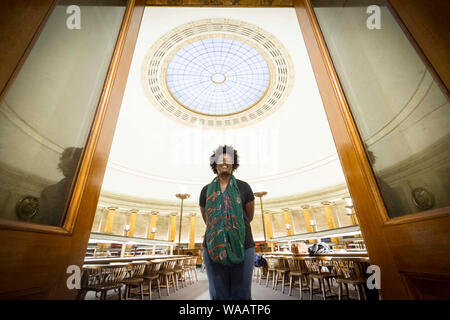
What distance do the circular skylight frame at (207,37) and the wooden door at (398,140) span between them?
5.29 meters

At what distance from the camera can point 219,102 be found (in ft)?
28.9

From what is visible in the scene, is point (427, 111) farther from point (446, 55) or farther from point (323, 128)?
point (323, 128)

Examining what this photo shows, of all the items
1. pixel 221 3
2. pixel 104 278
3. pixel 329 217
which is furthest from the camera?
pixel 329 217

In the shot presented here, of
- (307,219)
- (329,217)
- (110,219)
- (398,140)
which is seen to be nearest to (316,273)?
(398,140)

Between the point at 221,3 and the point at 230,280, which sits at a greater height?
the point at 221,3

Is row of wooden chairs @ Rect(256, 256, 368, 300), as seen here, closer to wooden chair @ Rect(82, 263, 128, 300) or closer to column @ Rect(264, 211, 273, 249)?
wooden chair @ Rect(82, 263, 128, 300)

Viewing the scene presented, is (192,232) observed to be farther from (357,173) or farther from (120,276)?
(357,173)

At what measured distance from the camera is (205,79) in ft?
26.1

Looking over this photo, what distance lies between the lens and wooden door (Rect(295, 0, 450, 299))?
2.82 feet

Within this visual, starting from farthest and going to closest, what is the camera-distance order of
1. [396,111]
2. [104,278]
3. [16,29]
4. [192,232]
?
1. [192,232]
2. [104,278]
3. [396,111]
4. [16,29]

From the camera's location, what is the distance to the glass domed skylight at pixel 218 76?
6.83 m

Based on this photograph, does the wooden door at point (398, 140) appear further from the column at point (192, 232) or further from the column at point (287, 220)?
the column at point (287, 220)

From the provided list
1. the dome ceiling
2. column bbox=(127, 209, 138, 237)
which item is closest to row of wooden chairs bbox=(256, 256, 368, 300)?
the dome ceiling

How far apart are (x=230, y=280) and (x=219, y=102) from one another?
818 centimetres
